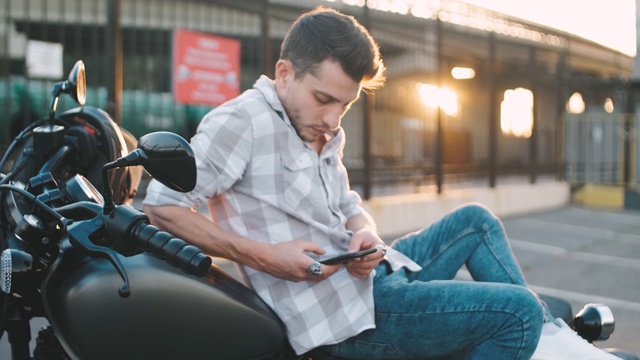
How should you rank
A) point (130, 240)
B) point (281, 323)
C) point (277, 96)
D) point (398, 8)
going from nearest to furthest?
1. point (130, 240)
2. point (281, 323)
3. point (277, 96)
4. point (398, 8)

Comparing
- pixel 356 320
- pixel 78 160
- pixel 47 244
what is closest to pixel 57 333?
pixel 47 244

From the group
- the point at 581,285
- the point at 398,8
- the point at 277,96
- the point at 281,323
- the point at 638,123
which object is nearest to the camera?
the point at 281,323

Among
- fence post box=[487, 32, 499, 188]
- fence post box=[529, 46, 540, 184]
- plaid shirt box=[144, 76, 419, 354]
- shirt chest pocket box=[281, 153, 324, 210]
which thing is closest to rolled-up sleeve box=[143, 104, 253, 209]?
plaid shirt box=[144, 76, 419, 354]

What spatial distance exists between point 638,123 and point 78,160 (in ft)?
41.5

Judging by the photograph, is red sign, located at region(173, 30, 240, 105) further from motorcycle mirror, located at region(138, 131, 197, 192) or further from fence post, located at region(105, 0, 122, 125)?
motorcycle mirror, located at region(138, 131, 197, 192)

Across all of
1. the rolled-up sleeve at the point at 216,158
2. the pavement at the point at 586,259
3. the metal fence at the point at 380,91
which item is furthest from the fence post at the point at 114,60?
the rolled-up sleeve at the point at 216,158

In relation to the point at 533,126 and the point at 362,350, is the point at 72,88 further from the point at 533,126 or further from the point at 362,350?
the point at 533,126

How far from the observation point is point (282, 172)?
1.79 metres

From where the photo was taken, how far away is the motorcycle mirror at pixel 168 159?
3.94 feet

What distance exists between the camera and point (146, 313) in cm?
130

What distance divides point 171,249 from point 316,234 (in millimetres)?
683

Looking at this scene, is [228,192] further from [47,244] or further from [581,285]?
[581,285]

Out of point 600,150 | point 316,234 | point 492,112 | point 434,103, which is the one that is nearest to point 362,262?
point 316,234

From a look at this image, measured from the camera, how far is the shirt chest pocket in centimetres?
178
